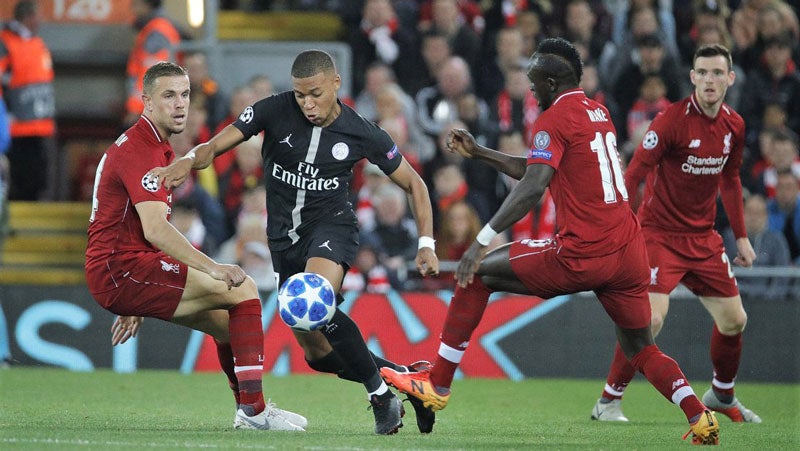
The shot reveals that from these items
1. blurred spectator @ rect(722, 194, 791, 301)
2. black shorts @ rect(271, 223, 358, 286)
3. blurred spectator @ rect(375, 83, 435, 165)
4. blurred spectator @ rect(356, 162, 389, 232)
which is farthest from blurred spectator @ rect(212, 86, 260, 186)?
black shorts @ rect(271, 223, 358, 286)

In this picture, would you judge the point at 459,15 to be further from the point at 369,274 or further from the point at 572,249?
the point at 572,249

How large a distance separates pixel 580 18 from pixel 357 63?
2.68 m

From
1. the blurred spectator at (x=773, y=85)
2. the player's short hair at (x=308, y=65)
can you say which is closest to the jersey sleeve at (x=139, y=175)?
the player's short hair at (x=308, y=65)

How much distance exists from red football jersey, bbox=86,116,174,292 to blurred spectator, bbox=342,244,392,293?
5.68m

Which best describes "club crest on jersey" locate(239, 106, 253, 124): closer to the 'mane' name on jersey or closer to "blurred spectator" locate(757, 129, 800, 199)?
the 'mane' name on jersey

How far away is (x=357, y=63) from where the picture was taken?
16391 millimetres

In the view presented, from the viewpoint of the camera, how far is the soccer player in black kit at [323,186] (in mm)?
8312

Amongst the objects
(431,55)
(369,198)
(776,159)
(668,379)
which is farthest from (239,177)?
(668,379)

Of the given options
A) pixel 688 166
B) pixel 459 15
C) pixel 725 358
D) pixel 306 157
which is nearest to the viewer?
pixel 306 157

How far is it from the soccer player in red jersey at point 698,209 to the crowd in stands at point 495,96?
3.83m

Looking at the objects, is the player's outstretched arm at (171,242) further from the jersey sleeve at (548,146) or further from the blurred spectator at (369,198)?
the blurred spectator at (369,198)

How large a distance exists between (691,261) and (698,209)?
39 cm

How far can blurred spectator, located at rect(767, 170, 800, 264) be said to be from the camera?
1450 centimetres

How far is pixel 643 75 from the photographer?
15.6 metres
